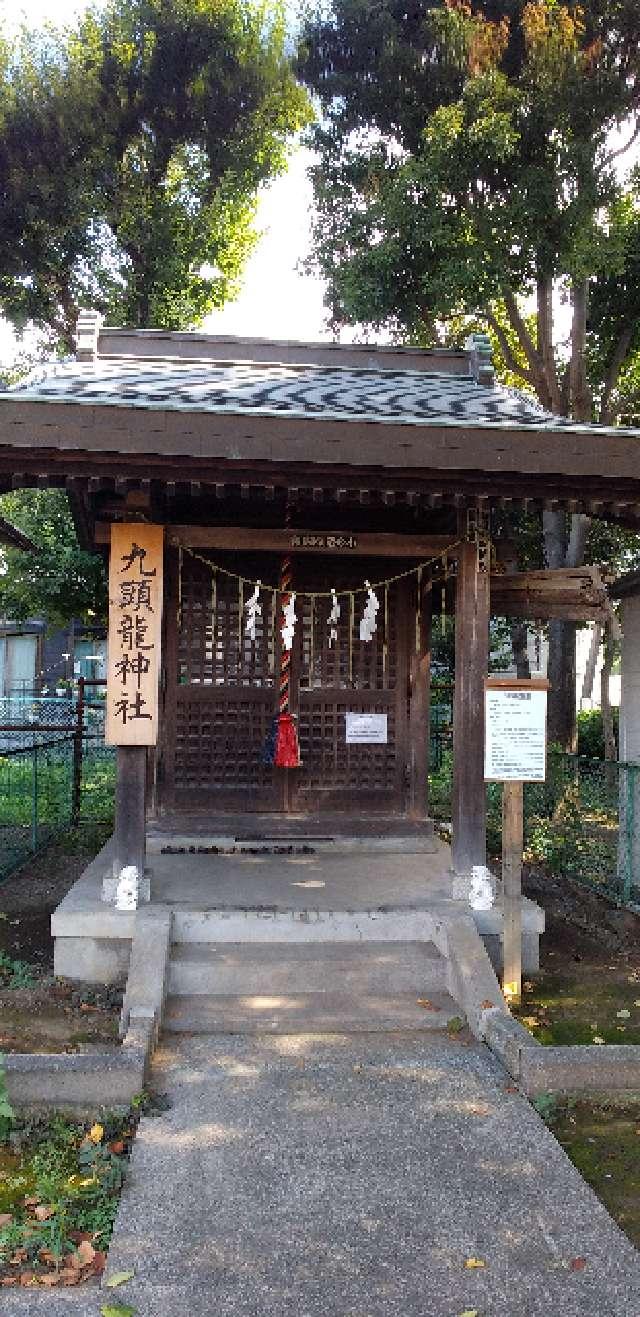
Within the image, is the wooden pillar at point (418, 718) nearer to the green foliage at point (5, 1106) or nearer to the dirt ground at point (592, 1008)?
the dirt ground at point (592, 1008)

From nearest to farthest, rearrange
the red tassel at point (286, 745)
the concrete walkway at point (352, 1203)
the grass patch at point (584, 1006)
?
1. the concrete walkway at point (352, 1203)
2. the grass patch at point (584, 1006)
3. the red tassel at point (286, 745)

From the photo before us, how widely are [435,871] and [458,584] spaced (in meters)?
2.55

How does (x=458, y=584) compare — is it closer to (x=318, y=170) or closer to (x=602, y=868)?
(x=602, y=868)

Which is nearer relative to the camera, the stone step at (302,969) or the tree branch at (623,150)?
the stone step at (302,969)

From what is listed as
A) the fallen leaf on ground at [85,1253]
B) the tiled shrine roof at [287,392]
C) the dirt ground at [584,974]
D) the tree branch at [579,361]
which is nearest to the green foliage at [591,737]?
the tree branch at [579,361]

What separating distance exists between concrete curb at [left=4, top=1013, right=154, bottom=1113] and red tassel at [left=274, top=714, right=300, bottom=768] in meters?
3.86

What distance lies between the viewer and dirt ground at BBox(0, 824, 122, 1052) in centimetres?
544

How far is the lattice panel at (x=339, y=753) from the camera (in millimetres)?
9016

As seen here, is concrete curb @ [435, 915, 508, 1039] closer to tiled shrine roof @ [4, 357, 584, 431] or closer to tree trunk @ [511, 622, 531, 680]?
tiled shrine roof @ [4, 357, 584, 431]

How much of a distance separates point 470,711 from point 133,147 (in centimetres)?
1928

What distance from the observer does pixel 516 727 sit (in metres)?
6.16

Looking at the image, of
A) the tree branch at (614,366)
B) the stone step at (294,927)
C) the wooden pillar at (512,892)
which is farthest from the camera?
the tree branch at (614,366)

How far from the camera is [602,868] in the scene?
9.43m

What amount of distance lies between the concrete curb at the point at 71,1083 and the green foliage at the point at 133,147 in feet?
63.4
